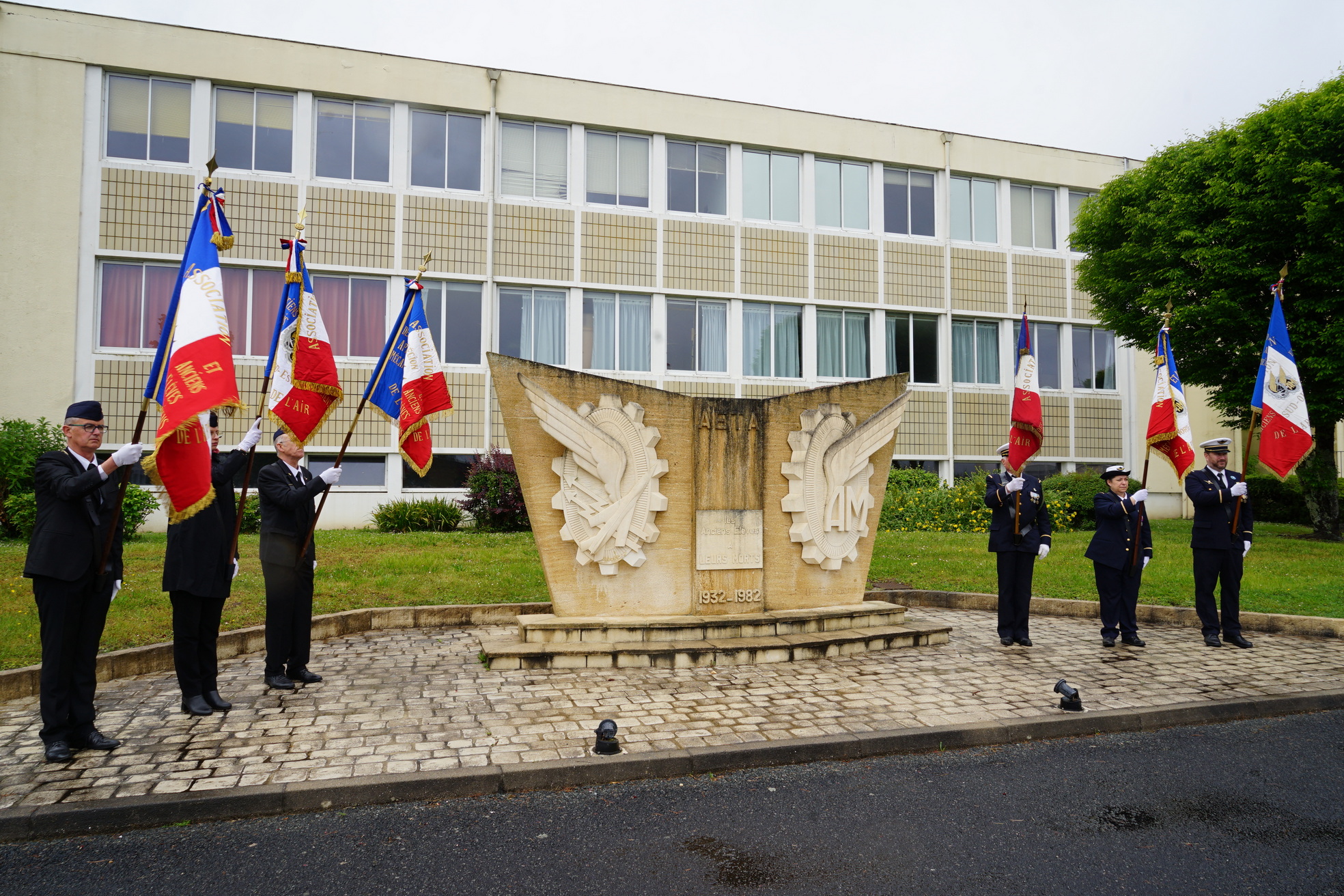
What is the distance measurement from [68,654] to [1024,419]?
880cm

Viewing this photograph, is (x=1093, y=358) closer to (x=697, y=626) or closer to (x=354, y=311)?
(x=354, y=311)

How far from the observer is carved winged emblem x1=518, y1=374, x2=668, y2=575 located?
26.8 feet

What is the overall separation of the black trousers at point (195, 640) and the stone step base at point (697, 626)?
2.70m

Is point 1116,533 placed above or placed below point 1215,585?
above

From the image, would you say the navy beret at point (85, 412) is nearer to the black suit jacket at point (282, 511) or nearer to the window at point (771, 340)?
the black suit jacket at point (282, 511)

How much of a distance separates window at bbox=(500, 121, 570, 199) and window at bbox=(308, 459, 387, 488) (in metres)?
5.36

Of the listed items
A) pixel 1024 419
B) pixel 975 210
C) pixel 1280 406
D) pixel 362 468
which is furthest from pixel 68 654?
pixel 975 210

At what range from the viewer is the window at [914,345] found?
77.6ft

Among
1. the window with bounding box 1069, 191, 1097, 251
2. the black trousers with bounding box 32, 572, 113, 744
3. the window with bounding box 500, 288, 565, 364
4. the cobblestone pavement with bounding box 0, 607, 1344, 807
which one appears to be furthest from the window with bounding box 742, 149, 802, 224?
the black trousers with bounding box 32, 572, 113, 744

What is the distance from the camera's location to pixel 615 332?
21.5m

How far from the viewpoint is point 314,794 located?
4.80 m

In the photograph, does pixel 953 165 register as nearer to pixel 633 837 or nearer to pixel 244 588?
pixel 244 588

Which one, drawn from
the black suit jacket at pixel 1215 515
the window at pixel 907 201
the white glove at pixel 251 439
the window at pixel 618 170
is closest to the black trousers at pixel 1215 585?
the black suit jacket at pixel 1215 515

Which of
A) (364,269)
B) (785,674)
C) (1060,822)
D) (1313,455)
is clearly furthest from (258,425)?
(1313,455)
